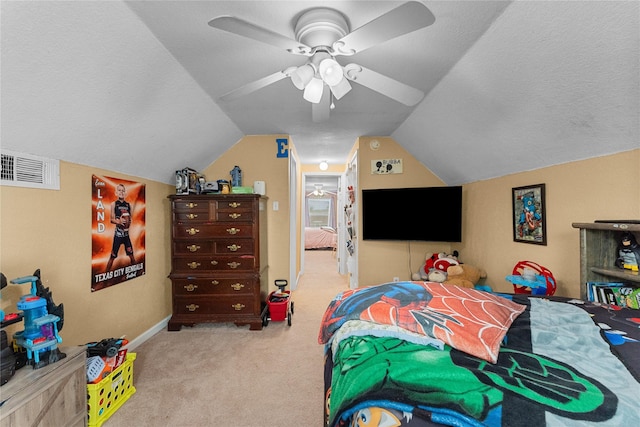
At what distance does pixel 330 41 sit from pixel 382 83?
1.18 feet

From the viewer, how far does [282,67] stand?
2.00 metres

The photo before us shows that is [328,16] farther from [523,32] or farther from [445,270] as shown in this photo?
[445,270]

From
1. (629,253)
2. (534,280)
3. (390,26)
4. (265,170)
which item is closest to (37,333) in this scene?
(390,26)

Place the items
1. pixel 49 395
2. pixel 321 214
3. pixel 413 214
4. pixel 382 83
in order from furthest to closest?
pixel 321 214, pixel 413 214, pixel 382 83, pixel 49 395

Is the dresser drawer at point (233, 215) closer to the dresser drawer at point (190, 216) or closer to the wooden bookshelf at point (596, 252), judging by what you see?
the dresser drawer at point (190, 216)

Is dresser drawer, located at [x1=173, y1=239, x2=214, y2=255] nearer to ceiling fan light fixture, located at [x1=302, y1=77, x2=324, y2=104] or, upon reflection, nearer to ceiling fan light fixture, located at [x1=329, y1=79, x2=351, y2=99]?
ceiling fan light fixture, located at [x1=302, y1=77, x2=324, y2=104]

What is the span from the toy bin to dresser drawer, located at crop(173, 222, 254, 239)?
128 cm

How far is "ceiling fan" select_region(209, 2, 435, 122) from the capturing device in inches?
42.7

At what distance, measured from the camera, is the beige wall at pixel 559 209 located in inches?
65.4

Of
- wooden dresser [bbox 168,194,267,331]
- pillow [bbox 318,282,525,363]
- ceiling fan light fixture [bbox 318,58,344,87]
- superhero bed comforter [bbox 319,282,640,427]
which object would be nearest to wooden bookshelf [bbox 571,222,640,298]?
superhero bed comforter [bbox 319,282,640,427]

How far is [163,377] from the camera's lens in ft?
6.75

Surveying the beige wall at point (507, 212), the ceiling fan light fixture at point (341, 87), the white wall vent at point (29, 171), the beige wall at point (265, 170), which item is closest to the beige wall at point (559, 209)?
the beige wall at point (507, 212)

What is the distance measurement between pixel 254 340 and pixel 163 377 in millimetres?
810

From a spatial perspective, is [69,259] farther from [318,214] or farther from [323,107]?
[318,214]
